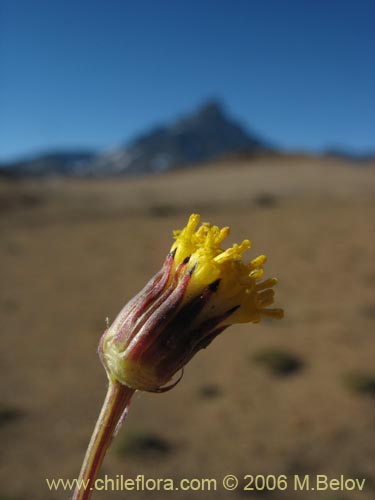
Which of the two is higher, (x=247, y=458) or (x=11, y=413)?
(x=11, y=413)

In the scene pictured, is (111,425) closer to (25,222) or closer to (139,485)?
(139,485)

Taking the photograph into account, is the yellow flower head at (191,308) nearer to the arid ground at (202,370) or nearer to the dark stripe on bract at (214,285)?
the dark stripe on bract at (214,285)

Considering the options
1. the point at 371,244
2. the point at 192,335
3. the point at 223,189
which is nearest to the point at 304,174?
the point at 223,189

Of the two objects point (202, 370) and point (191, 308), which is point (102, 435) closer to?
point (191, 308)

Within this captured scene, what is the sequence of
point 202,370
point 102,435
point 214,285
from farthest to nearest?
1. point 202,370
2. point 214,285
3. point 102,435

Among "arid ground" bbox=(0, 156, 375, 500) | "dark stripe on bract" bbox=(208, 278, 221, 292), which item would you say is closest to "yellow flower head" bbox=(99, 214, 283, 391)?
"dark stripe on bract" bbox=(208, 278, 221, 292)

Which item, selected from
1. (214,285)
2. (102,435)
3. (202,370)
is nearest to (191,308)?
(214,285)

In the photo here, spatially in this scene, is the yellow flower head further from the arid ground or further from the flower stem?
the arid ground

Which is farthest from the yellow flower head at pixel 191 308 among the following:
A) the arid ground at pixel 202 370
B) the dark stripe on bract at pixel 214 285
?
the arid ground at pixel 202 370
